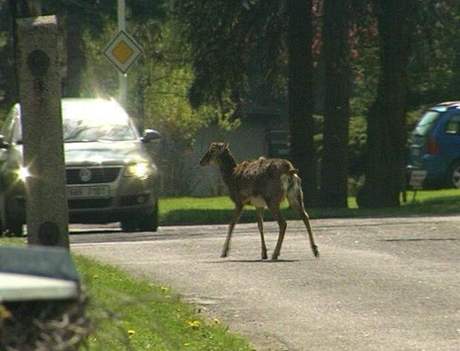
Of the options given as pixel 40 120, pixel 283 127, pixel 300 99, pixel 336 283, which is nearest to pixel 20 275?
pixel 40 120

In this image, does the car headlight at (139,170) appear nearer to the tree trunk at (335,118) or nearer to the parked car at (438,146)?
the tree trunk at (335,118)

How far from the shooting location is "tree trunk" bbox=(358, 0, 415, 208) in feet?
97.3

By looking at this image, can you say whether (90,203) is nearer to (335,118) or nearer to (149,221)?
(149,221)

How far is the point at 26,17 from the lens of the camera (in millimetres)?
7980

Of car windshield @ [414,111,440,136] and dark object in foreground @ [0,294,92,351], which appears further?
car windshield @ [414,111,440,136]

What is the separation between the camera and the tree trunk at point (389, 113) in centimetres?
2966

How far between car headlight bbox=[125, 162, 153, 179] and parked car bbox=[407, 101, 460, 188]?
18109 millimetres

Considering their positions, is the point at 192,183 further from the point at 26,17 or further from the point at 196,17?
the point at 26,17

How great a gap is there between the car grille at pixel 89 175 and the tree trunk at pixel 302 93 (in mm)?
9024

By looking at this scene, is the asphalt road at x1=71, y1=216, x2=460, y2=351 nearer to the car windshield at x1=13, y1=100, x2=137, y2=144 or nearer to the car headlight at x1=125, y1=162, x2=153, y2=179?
the car headlight at x1=125, y1=162, x2=153, y2=179

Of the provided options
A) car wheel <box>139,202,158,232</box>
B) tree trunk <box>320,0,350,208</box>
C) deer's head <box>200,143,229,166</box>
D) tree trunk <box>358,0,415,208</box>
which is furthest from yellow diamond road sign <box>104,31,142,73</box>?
deer's head <box>200,143,229,166</box>

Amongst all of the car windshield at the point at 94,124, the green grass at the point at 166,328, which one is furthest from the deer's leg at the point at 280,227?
the car windshield at the point at 94,124

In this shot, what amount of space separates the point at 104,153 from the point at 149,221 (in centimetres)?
132

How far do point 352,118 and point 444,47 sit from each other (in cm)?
320
